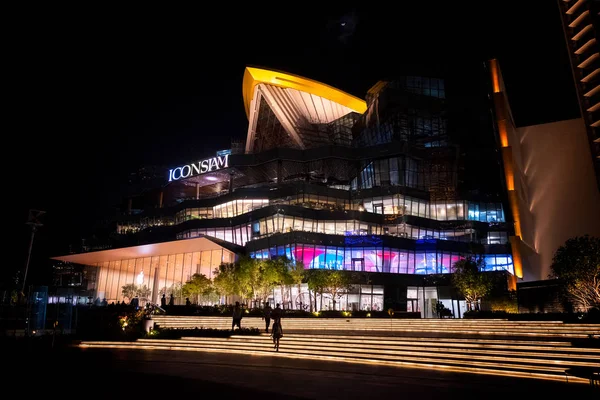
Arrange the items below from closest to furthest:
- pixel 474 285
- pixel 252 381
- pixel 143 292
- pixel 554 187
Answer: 1. pixel 252 381
2. pixel 474 285
3. pixel 554 187
4. pixel 143 292

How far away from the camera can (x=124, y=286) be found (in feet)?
225

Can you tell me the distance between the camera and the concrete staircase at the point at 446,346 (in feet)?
45.8

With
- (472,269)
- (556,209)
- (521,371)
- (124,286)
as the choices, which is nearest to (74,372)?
(521,371)

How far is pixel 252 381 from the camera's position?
13133 mm

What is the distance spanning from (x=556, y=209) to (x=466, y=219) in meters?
28.8

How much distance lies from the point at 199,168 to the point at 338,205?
2622 cm

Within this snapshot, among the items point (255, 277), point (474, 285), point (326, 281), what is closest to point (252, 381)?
point (255, 277)

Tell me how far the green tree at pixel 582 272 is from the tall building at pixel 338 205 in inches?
864

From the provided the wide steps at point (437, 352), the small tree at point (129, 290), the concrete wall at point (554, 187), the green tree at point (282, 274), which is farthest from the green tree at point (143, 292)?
the concrete wall at point (554, 187)

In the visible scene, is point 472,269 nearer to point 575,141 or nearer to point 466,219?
point 575,141

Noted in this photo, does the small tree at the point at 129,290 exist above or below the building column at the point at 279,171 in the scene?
below

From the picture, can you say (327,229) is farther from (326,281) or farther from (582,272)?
(582,272)

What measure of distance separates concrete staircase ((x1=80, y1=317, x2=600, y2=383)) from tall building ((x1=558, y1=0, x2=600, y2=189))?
7.76 meters

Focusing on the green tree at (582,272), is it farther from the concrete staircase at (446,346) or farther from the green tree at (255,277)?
the green tree at (255,277)
